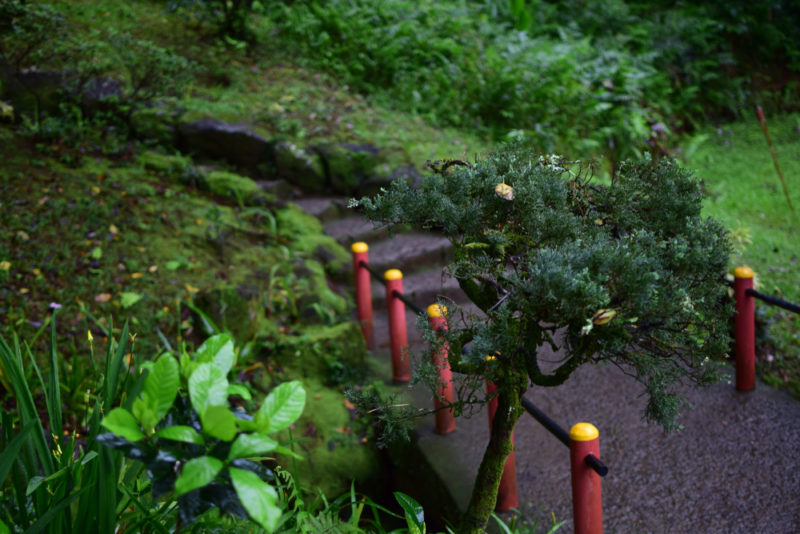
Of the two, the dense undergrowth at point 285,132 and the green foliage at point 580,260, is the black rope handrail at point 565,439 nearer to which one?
the green foliage at point 580,260

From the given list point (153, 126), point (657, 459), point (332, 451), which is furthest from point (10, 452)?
point (153, 126)

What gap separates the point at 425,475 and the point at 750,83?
28.6 ft

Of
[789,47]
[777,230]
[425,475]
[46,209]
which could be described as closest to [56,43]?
[46,209]

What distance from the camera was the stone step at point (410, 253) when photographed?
18.4 feet

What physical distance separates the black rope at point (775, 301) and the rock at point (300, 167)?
4213mm

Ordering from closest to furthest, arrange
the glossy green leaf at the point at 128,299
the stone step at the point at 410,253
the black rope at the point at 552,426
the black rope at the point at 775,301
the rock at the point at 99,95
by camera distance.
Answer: the black rope at the point at 552,426 → the black rope at the point at 775,301 → the glossy green leaf at the point at 128,299 → the stone step at the point at 410,253 → the rock at the point at 99,95

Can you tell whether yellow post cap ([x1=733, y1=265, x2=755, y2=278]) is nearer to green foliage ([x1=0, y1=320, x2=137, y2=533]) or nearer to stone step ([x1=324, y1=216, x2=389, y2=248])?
stone step ([x1=324, y1=216, x2=389, y2=248])

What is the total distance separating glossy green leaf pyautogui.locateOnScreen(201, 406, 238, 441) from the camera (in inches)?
41.9

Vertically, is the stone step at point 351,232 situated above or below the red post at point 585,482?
below

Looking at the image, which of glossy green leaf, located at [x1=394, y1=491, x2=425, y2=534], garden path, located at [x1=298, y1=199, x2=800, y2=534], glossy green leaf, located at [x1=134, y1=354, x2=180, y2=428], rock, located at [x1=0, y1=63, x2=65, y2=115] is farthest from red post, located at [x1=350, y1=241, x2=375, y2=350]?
rock, located at [x1=0, y1=63, x2=65, y2=115]

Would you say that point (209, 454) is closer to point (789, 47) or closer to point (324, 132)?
point (324, 132)

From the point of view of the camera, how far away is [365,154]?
630 centimetres

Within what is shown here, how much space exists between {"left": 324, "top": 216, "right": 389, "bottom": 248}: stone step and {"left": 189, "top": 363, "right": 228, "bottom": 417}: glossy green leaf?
466 centimetres

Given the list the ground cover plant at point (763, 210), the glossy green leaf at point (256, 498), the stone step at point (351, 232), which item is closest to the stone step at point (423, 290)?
the stone step at point (351, 232)
